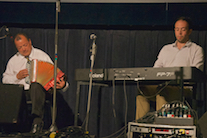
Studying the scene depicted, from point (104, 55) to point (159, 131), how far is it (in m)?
1.87

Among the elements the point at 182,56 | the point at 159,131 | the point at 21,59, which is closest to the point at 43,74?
the point at 21,59

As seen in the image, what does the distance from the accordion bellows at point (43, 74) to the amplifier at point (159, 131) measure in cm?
127

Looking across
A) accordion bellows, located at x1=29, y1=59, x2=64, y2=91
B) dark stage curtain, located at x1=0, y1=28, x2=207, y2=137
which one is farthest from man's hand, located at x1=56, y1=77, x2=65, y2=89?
dark stage curtain, located at x1=0, y1=28, x2=207, y2=137

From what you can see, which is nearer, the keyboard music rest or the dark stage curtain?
the keyboard music rest

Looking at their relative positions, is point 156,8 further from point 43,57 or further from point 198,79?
point 43,57

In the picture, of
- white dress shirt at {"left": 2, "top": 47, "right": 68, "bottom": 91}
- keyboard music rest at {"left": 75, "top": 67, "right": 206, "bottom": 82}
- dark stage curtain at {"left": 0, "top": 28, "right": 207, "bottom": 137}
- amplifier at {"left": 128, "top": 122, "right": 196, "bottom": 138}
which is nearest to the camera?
amplifier at {"left": 128, "top": 122, "right": 196, "bottom": 138}

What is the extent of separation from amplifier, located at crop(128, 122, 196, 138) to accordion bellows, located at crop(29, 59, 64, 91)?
127 centimetres

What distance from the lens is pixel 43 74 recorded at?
2.91m

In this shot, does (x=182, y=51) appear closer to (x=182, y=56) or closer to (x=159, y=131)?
(x=182, y=56)

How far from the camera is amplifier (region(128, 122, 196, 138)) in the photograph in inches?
73.9

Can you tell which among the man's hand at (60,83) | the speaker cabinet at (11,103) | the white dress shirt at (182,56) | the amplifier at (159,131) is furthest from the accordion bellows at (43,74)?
the white dress shirt at (182,56)

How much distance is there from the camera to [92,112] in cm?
356

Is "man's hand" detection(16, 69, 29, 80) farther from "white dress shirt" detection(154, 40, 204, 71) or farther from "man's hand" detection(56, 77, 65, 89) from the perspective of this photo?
"white dress shirt" detection(154, 40, 204, 71)

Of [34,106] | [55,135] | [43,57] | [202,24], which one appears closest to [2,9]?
[43,57]
